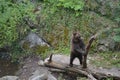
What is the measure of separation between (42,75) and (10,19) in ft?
11.5

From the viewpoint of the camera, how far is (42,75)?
390 inches

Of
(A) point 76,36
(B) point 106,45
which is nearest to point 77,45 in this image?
(A) point 76,36

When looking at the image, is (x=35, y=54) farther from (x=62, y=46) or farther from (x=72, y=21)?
(x=72, y=21)

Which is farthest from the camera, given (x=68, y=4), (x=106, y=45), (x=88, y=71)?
(x=68, y=4)

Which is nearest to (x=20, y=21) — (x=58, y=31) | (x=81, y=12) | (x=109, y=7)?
(x=58, y=31)

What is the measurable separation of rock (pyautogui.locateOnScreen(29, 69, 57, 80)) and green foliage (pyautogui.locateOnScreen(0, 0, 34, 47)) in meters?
2.31

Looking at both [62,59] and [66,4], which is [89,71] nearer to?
[62,59]

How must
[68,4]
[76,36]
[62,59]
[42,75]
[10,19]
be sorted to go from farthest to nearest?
[68,4]
[10,19]
[62,59]
[42,75]
[76,36]

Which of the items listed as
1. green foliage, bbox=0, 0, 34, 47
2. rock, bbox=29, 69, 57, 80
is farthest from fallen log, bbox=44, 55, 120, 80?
green foliage, bbox=0, 0, 34, 47

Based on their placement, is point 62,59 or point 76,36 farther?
point 62,59

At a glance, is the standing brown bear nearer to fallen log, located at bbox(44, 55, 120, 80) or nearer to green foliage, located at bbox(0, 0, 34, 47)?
fallen log, located at bbox(44, 55, 120, 80)

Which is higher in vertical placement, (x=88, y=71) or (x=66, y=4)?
(x=66, y=4)

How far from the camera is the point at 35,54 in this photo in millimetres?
11898

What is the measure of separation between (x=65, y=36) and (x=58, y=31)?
378 millimetres
